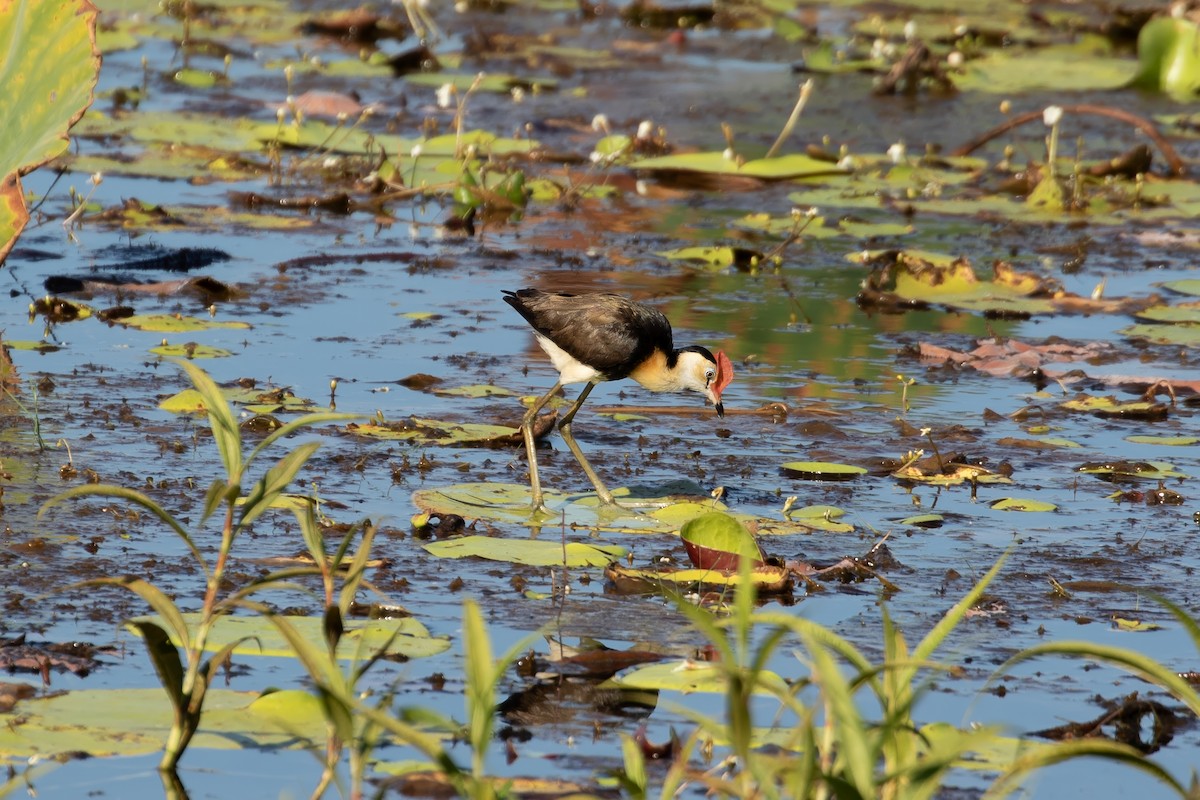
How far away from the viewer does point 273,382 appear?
7.76m

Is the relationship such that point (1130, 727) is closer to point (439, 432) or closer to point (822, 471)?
point (822, 471)

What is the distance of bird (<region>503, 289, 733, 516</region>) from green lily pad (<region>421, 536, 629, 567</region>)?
96 cm

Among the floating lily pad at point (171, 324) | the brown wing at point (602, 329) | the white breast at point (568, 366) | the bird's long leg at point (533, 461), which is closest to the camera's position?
the bird's long leg at point (533, 461)

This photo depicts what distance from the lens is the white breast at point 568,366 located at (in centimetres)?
696

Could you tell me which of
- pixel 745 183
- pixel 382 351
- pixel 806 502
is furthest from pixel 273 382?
pixel 745 183

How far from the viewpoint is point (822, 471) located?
6.91 metres

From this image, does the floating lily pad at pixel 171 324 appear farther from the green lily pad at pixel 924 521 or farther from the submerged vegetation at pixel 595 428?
the green lily pad at pixel 924 521

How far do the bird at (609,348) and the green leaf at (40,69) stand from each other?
1884 millimetres

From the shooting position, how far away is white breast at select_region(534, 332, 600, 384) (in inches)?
274

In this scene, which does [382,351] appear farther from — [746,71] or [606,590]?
[746,71]

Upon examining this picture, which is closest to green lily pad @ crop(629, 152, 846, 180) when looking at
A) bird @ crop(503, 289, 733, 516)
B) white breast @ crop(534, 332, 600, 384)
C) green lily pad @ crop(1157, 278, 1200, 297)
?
green lily pad @ crop(1157, 278, 1200, 297)

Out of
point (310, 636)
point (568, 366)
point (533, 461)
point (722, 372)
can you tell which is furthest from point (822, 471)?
point (310, 636)

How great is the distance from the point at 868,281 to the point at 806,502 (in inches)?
143

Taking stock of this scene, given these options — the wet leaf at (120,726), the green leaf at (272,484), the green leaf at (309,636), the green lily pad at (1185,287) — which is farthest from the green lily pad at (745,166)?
the green leaf at (272,484)
